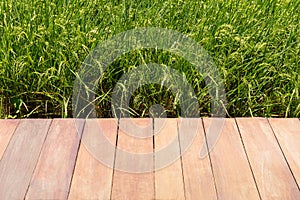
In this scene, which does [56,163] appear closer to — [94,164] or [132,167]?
[94,164]

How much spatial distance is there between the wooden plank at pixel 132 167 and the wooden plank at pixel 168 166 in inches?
1.2

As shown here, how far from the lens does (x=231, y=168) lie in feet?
7.61

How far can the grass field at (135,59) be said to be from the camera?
113 inches

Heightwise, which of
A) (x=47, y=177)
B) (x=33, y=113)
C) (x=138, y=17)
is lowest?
(x=33, y=113)

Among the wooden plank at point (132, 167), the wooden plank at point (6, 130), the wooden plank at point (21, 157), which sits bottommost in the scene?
the wooden plank at point (6, 130)

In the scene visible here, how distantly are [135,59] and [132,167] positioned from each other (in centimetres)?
84

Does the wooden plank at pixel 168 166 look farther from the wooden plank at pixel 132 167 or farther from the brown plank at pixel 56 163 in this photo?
the brown plank at pixel 56 163

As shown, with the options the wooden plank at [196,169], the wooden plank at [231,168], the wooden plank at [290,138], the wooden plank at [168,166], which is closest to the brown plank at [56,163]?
the wooden plank at [168,166]

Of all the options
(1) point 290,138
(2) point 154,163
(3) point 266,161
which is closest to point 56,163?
(2) point 154,163

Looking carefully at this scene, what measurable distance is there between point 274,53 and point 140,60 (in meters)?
0.83

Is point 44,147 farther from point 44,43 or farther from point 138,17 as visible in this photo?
point 138,17

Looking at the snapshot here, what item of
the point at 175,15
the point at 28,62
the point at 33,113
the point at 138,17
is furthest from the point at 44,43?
the point at 175,15

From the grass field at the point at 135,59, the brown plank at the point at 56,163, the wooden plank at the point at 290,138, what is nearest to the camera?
the brown plank at the point at 56,163

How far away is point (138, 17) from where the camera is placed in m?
3.24
